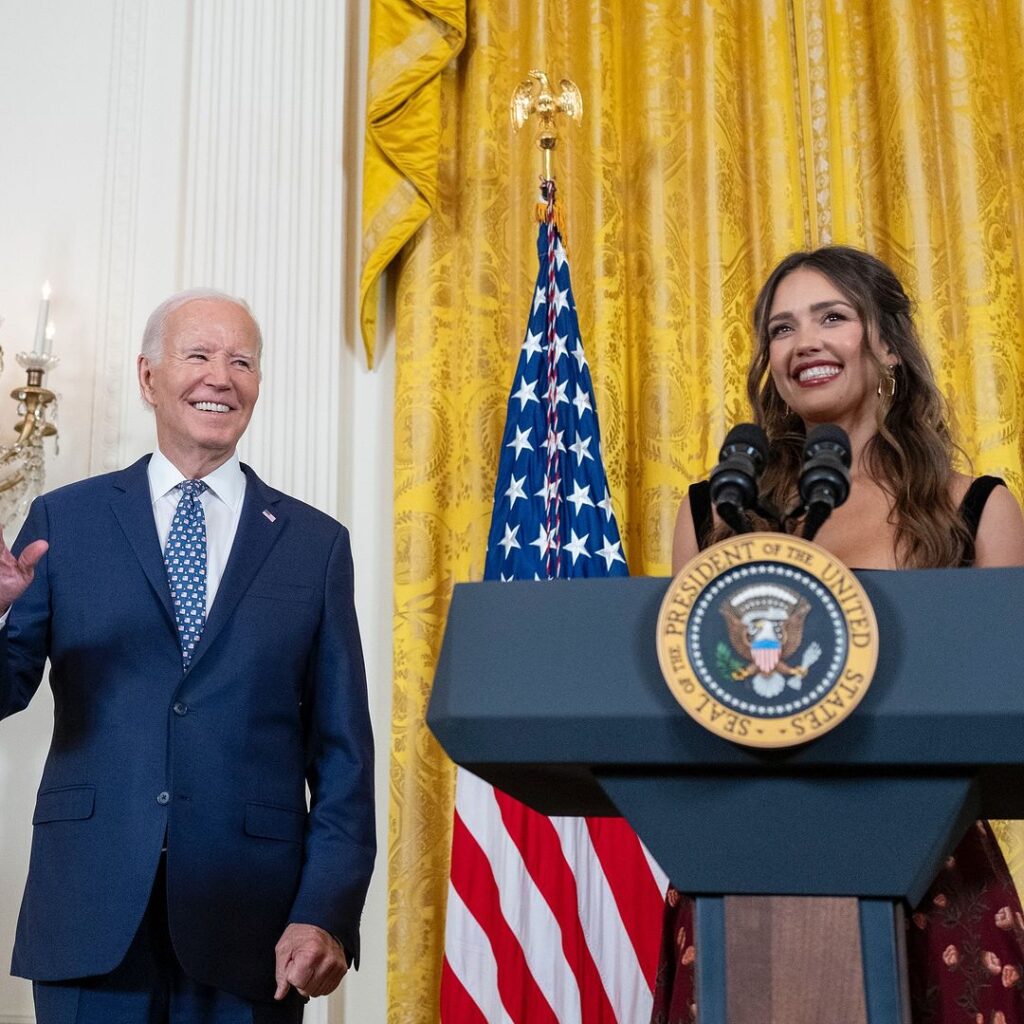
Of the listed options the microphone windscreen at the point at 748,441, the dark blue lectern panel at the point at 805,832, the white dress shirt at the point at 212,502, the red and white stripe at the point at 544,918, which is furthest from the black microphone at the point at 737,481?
the red and white stripe at the point at 544,918

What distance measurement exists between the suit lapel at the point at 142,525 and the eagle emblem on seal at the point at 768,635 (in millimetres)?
1336

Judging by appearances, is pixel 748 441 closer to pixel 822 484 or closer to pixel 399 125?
pixel 822 484

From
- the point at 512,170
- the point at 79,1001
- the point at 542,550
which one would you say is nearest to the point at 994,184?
the point at 512,170

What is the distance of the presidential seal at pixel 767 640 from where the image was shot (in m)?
1.05

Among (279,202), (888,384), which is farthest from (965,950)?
(279,202)

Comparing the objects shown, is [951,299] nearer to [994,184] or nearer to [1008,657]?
[994,184]

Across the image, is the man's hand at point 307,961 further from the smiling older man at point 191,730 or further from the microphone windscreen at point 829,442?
the microphone windscreen at point 829,442

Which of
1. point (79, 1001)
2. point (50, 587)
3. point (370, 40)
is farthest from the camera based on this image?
point (370, 40)

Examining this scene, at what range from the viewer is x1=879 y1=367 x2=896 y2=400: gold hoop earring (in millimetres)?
2234

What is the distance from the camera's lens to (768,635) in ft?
3.51

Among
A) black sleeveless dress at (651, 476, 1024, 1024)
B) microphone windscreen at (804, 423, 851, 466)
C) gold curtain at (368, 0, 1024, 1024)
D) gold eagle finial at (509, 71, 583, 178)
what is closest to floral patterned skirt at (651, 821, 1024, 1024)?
black sleeveless dress at (651, 476, 1024, 1024)

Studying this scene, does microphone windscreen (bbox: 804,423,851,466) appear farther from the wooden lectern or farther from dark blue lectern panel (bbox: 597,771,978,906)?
dark blue lectern panel (bbox: 597,771,978,906)

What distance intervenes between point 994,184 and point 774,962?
11.3ft

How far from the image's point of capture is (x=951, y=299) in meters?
4.00
